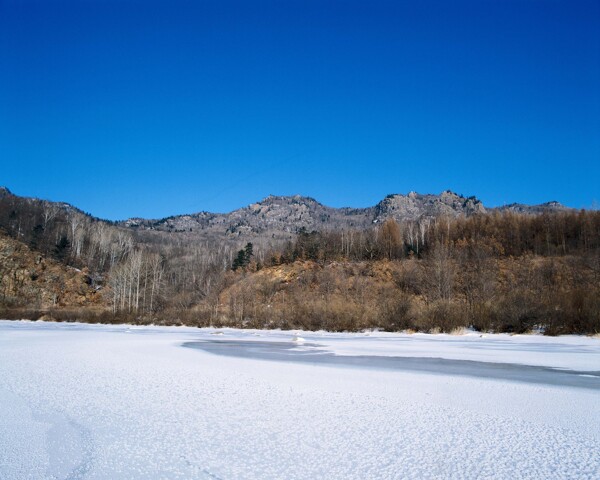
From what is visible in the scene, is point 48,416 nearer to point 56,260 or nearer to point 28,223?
point 56,260

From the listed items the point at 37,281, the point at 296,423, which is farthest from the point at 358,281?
the point at 37,281

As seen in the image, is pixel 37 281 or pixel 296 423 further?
pixel 37 281

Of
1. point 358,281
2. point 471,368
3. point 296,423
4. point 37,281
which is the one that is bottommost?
point 471,368

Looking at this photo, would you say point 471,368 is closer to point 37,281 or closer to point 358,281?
point 358,281

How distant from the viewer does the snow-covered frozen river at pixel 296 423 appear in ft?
11.3

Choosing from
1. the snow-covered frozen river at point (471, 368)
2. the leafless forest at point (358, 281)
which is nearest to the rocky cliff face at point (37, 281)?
the leafless forest at point (358, 281)

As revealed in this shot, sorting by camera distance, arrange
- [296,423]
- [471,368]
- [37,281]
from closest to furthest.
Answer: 1. [296,423]
2. [471,368]
3. [37,281]

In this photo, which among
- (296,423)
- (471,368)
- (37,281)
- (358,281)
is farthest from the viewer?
(37,281)

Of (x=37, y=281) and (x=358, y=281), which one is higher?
(x=358, y=281)

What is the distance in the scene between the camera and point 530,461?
11.6 feet

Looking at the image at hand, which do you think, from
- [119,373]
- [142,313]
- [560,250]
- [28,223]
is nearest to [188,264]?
[28,223]

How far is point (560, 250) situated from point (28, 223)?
359 feet

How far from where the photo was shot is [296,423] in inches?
184

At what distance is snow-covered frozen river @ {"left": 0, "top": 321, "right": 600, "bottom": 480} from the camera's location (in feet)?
11.3
